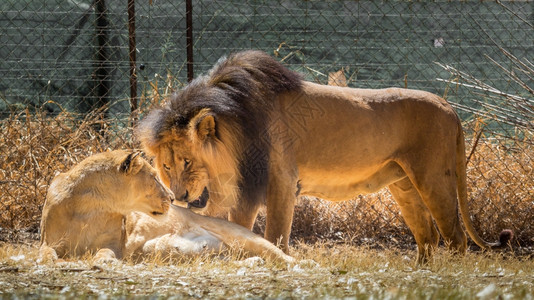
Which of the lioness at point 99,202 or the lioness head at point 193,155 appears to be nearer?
the lioness at point 99,202

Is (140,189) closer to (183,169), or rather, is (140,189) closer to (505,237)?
(183,169)

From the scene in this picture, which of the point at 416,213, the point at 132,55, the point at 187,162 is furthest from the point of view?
the point at 132,55

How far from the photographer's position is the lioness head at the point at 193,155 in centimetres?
506

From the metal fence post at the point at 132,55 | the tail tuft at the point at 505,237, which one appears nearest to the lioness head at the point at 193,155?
the metal fence post at the point at 132,55

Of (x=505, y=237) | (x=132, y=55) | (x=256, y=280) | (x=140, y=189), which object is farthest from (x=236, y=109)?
(x=505, y=237)

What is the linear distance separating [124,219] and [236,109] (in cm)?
101

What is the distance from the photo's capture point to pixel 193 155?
511 cm

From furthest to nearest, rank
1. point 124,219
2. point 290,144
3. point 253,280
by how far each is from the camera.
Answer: point 290,144
point 124,219
point 253,280

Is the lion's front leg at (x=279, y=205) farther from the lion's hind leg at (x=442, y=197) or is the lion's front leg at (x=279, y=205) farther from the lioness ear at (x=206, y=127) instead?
the lion's hind leg at (x=442, y=197)

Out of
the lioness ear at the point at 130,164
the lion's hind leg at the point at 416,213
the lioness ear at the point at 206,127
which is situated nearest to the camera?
the lioness ear at the point at 130,164

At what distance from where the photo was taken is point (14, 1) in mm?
8781

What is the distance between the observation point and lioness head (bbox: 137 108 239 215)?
16.6ft

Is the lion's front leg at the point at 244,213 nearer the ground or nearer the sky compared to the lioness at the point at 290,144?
nearer the ground

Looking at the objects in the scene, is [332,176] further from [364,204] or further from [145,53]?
[145,53]
